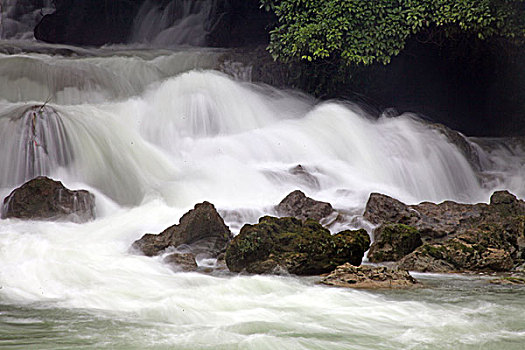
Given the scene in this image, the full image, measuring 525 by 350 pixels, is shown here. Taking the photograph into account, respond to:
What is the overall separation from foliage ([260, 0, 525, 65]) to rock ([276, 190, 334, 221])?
16.5 feet

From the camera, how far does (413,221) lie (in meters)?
8.02

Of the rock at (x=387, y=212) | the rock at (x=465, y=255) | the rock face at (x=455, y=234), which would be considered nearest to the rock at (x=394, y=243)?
the rock face at (x=455, y=234)

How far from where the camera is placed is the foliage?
1236 centimetres

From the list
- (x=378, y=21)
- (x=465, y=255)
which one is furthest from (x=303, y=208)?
(x=378, y=21)

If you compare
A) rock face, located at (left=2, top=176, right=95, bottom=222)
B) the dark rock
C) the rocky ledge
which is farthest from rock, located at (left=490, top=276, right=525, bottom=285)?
the dark rock

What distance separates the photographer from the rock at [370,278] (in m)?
5.88

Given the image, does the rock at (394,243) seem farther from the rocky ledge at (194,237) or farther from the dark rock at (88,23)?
the dark rock at (88,23)

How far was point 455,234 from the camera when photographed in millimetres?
7824

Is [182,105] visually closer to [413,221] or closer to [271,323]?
[413,221]

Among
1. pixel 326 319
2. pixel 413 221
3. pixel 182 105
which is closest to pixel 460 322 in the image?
pixel 326 319

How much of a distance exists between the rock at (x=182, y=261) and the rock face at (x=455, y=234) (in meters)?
2.12

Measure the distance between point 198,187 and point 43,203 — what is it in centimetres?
267

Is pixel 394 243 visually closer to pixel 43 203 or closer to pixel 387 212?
pixel 387 212

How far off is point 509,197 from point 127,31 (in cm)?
1508
